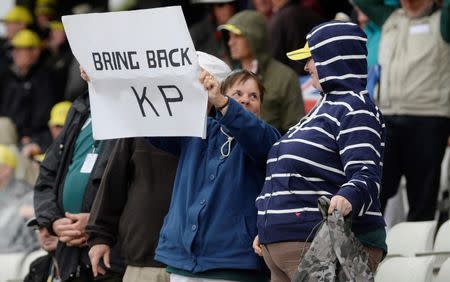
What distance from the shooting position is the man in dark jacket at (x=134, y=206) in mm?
6539

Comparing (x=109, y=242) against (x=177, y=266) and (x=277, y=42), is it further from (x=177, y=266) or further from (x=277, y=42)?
(x=277, y=42)

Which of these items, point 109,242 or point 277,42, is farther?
point 277,42

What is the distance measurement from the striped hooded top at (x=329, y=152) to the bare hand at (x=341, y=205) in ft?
0.16

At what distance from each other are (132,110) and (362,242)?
4.56 ft

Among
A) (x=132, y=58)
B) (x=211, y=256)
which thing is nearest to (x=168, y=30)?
(x=132, y=58)

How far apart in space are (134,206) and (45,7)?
27.5 feet

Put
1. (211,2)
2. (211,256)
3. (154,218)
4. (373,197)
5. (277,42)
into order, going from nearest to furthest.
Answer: (373,197) → (211,256) → (154,218) → (277,42) → (211,2)

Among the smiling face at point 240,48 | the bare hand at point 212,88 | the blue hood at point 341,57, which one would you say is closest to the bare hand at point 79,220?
Answer: the bare hand at point 212,88

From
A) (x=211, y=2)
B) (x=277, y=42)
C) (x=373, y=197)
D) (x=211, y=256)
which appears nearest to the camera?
(x=373, y=197)

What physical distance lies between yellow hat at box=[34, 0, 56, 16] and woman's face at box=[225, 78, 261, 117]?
8605mm

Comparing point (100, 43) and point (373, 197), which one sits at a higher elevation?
point (100, 43)

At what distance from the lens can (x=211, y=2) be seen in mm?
11547

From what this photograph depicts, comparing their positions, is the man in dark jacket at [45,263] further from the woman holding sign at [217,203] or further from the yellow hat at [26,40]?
the yellow hat at [26,40]

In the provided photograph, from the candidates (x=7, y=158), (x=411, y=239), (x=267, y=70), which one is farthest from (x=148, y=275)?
(x=7, y=158)
